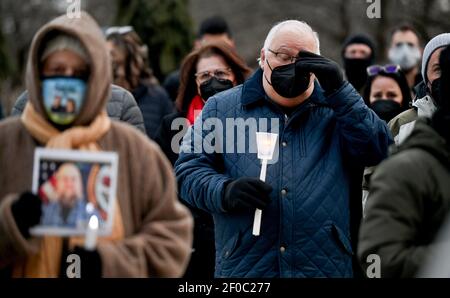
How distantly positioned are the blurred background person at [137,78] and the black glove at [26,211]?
14.6 feet

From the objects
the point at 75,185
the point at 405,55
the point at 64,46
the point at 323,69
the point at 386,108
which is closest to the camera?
the point at 75,185

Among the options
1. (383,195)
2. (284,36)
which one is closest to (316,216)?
(284,36)

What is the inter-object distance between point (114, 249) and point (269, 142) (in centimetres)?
170

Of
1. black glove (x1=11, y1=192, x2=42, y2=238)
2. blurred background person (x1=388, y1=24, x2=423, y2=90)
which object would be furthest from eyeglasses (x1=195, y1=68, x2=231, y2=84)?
black glove (x1=11, y1=192, x2=42, y2=238)

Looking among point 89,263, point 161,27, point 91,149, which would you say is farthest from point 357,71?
point 89,263

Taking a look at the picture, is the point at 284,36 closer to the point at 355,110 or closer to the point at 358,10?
the point at 355,110

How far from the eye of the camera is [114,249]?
4.10m

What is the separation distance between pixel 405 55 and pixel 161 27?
4.44m

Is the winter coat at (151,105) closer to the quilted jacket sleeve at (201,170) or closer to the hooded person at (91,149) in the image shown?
the quilted jacket sleeve at (201,170)

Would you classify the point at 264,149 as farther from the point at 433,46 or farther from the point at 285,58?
the point at 433,46

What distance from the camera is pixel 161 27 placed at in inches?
539

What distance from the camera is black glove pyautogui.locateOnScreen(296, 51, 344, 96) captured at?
18.2 ft

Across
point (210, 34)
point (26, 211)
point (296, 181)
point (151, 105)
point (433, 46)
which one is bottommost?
point (296, 181)

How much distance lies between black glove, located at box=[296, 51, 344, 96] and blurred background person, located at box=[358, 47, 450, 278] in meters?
1.37
